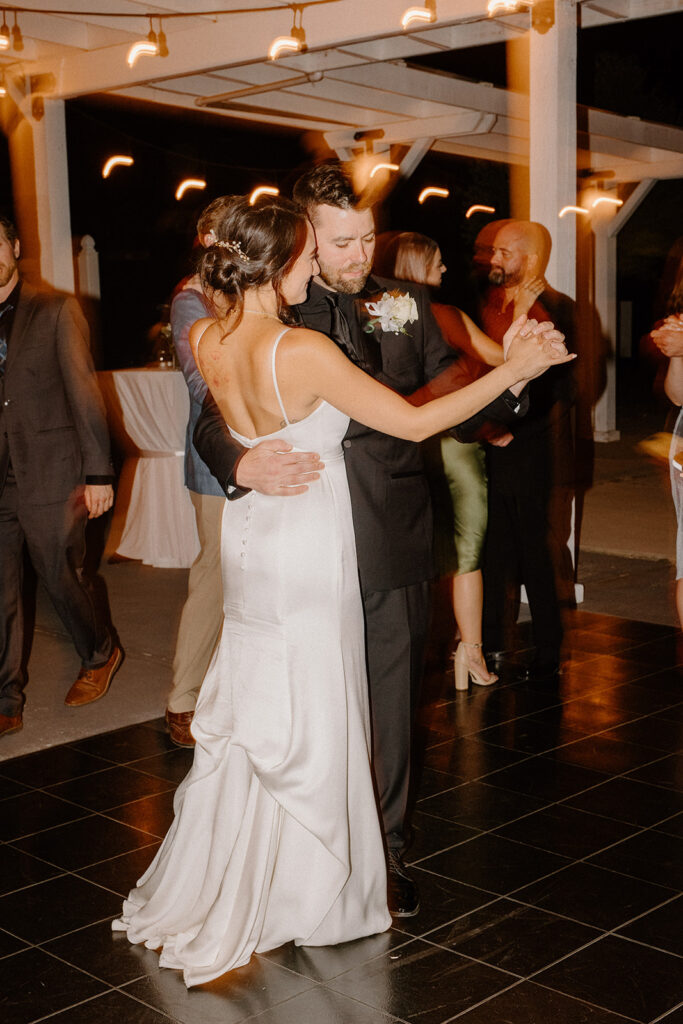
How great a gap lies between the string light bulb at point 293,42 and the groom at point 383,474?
404 cm

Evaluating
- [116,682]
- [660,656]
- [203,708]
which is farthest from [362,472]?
[660,656]

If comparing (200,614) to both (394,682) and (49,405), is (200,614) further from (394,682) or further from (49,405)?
(394,682)

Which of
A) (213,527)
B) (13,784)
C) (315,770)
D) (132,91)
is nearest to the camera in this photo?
(315,770)

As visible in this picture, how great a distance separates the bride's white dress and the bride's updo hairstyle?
0.32 meters

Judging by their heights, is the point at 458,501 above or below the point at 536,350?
below

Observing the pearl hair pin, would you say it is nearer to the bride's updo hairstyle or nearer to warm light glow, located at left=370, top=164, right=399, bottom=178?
the bride's updo hairstyle

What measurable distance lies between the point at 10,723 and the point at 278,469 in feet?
7.53

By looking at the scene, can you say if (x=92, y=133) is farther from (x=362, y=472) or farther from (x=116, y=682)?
(x=362, y=472)

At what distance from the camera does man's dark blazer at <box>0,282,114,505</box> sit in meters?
4.32

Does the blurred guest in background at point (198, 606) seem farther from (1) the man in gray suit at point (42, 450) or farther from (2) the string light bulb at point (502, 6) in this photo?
(2) the string light bulb at point (502, 6)

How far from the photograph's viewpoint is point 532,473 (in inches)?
200

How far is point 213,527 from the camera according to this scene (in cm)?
431

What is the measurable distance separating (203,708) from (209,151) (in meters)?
22.4

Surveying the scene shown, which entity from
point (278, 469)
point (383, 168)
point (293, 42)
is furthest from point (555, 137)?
point (383, 168)
